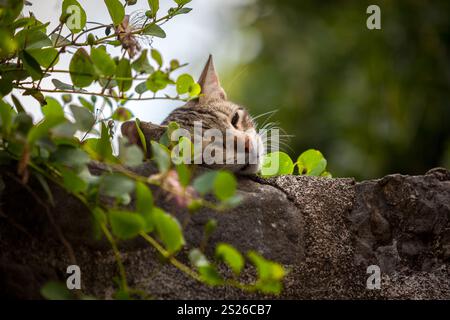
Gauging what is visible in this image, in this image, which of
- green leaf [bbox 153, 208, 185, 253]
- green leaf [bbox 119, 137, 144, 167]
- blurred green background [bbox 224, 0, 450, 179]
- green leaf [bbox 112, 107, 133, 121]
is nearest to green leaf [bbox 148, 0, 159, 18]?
green leaf [bbox 112, 107, 133, 121]

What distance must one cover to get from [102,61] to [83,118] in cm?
15

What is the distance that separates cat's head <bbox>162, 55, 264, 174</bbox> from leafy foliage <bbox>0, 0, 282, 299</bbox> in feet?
0.85

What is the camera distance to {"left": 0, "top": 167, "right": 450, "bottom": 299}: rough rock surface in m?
1.26

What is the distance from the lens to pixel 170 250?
1056 millimetres

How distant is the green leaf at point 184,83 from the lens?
133 centimetres

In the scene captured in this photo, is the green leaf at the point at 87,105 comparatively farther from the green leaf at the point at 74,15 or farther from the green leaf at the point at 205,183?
the green leaf at the point at 205,183

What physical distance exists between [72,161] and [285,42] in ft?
13.0

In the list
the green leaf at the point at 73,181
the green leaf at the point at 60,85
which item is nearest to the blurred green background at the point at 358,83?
the green leaf at the point at 60,85

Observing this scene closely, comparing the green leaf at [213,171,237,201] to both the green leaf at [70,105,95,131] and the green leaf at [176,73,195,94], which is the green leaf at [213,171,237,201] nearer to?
the green leaf at [70,105,95,131]

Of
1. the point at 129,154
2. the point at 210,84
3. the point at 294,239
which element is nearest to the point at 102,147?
the point at 129,154

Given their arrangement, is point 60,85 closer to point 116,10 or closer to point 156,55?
point 116,10

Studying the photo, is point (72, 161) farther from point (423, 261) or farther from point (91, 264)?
point (423, 261)

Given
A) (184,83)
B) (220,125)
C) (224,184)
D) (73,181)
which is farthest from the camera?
(220,125)

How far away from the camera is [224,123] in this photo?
6.77 ft
